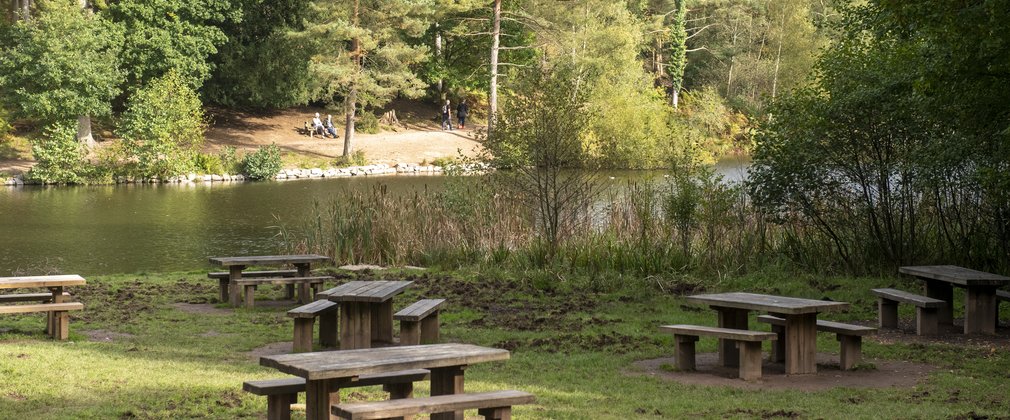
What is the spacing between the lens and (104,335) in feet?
32.5

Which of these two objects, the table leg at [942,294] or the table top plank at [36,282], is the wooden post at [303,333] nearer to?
the table top plank at [36,282]

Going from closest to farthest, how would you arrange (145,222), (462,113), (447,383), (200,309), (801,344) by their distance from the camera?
(447,383) < (801,344) < (200,309) < (145,222) < (462,113)

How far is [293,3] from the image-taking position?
48.6 m

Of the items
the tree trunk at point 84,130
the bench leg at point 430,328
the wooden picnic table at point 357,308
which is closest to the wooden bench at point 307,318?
the wooden picnic table at point 357,308

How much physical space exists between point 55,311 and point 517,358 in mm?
3979

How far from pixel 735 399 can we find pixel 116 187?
3289 centimetres

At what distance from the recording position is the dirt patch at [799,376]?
792cm

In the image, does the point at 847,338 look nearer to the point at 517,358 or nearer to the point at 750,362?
the point at 750,362

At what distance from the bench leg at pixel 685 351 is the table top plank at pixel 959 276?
3204 millimetres

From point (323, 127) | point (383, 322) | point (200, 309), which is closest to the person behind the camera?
point (383, 322)

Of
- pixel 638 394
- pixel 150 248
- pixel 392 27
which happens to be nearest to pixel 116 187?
pixel 392 27

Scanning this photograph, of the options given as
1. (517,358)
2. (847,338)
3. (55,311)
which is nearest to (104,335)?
(55,311)

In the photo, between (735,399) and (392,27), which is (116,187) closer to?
(392,27)

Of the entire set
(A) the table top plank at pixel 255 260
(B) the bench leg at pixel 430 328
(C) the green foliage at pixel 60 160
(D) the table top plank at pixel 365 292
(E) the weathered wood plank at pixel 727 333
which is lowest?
(B) the bench leg at pixel 430 328
